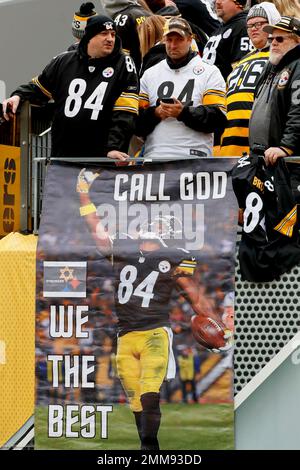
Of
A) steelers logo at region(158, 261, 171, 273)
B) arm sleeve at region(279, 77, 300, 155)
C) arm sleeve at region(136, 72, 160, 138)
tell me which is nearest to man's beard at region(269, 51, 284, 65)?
arm sleeve at region(279, 77, 300, 155)

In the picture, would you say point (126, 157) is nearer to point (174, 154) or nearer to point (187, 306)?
point (174, 154)

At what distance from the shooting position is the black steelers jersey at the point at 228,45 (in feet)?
37.6

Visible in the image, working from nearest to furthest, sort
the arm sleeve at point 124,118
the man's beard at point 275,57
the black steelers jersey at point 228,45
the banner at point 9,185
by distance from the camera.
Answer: the man's beard at point 275,57, the arm sleeve at point 124,118, the banner at point 9,185, the black steelers jersey at point 228,45

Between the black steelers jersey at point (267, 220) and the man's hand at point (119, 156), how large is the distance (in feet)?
3.05

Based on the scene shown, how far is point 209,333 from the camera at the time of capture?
992cm

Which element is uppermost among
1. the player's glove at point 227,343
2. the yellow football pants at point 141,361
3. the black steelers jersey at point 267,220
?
the black steelers jersey at point 267,220

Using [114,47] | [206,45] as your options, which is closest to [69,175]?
[114,47]

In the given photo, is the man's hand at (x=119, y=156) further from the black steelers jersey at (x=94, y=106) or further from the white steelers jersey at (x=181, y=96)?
the white steelers jersey at (x=181, y=96)

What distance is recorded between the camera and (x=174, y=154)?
10.5 metres

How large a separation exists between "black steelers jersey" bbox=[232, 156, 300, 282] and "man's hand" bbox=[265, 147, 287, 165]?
1.5 inches

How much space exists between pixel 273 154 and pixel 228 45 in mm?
1991

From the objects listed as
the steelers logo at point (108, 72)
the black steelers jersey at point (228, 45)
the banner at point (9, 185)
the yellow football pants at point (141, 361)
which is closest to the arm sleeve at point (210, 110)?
the steelers logo at point (108, 72)

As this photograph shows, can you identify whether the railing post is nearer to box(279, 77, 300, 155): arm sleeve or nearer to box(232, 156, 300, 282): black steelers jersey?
box(232, 156, 300, 282): black steelers jersey

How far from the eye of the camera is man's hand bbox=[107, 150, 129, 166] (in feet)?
34.0
